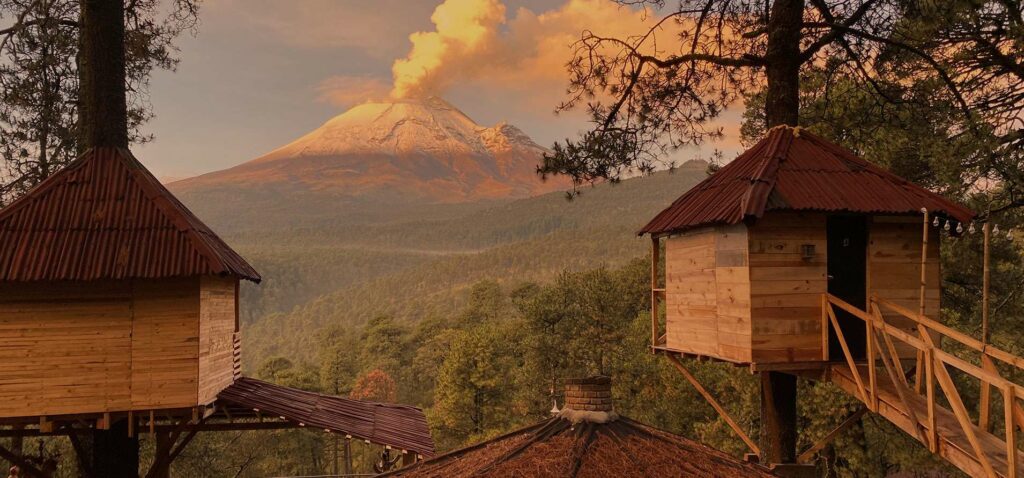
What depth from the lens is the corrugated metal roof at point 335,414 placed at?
14844 millimetres

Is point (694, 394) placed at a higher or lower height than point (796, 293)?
lower

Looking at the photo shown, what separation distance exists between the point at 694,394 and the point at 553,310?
30.9 feet

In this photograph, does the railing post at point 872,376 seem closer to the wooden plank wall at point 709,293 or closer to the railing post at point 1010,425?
the wooden plank wall at point 709,293

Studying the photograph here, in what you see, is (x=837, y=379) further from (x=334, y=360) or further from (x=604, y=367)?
(x=334, y=360)


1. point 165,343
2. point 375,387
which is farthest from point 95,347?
point 375,387

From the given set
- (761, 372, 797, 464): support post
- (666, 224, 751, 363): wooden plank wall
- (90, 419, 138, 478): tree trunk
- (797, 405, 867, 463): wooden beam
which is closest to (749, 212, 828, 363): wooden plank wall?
(666, 224, 751, 363): wooden plank wall

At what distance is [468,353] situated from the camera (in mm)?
43656

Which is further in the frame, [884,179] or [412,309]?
[412,309]

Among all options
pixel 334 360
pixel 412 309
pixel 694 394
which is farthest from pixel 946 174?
pixel 412 309

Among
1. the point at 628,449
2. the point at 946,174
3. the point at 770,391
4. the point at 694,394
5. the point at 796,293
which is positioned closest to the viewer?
the point at 628,449

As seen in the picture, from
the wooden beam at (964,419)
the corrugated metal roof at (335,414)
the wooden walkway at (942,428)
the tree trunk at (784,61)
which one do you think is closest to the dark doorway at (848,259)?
the wooden walkway at (942,428)

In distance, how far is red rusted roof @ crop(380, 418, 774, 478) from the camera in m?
7.98

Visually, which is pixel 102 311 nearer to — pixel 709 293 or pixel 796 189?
pixel 709 293

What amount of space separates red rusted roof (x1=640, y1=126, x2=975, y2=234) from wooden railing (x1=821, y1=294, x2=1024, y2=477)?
4.97 ft
